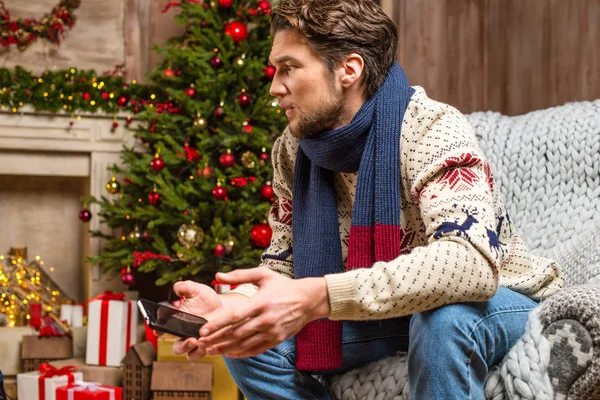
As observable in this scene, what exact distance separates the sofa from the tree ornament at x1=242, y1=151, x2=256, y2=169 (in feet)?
3.96

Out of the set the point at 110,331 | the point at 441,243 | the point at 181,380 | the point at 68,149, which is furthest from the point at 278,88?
the point at 68,149

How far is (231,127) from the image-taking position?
3.26m

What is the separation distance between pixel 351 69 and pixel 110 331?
193 cm

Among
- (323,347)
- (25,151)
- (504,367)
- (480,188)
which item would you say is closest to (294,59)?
(480,188)

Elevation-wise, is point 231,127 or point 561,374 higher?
point 231,127

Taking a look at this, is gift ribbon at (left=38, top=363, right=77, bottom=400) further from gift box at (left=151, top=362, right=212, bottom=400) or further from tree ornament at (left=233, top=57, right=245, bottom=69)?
tree ornament at (left=233, top=57, right=245, bottom=69)

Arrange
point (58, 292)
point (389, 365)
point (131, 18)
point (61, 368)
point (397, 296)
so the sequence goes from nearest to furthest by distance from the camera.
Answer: point (397, 296) → point (389, 365) → point (61, 368) → point (58, 292) → point (131, 18)

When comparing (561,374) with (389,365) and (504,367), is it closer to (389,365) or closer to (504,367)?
(504,367)

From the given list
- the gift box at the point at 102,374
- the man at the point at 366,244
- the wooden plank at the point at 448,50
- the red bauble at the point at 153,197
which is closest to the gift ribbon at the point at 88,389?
the gift box at the point at 102,374

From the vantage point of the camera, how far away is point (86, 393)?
257 cm

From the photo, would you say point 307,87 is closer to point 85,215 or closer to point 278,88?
point 278,88

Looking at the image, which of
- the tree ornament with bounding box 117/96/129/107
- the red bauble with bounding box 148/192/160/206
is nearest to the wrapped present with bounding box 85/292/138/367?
the red bauble with bounding box 148/192/160/206

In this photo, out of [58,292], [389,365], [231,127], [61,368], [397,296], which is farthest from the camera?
[58,292]

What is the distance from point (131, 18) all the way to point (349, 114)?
2.64 meters
